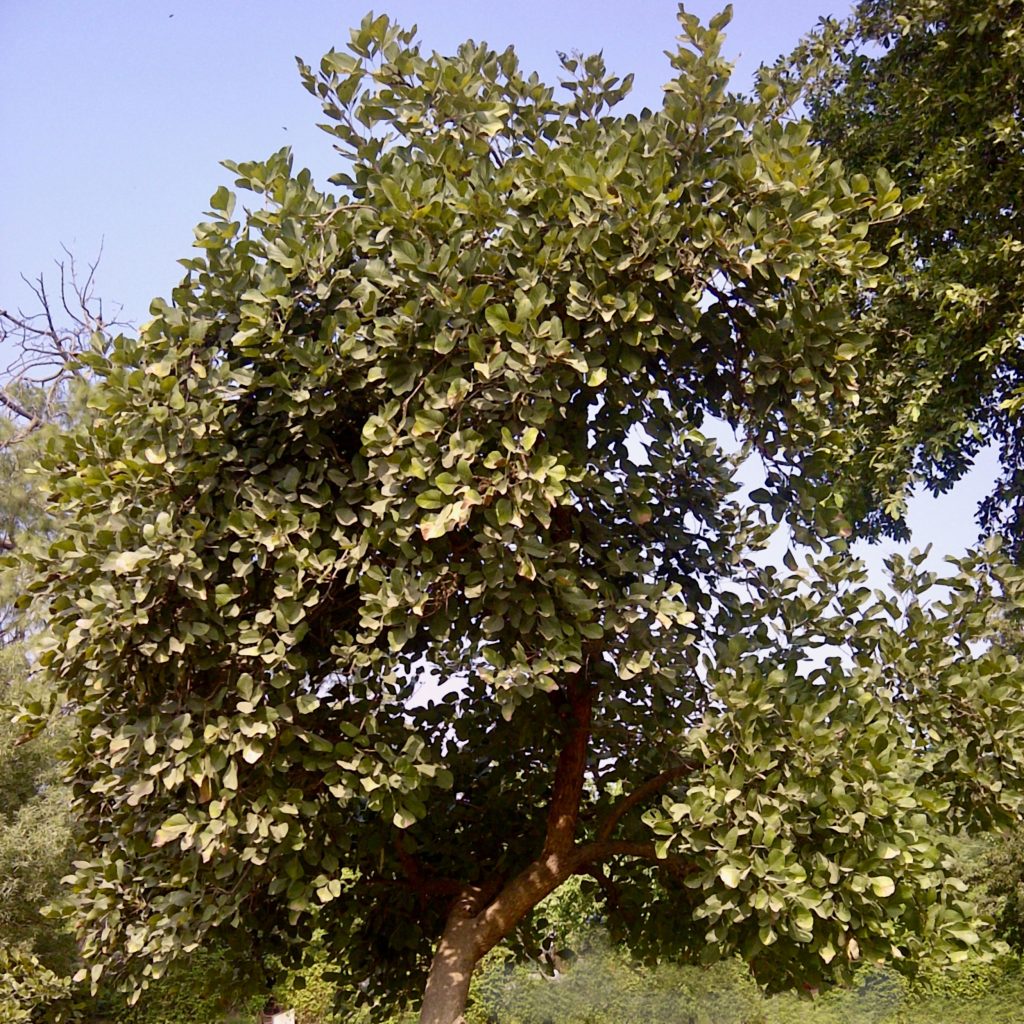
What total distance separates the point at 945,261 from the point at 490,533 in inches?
269

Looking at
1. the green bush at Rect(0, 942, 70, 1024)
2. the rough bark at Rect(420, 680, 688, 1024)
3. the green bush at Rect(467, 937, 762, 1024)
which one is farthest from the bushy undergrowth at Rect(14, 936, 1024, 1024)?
the rough bark at Rect(420, 680, 688, 1024)

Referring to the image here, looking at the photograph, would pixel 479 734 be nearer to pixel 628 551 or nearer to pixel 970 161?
pixel 628 551

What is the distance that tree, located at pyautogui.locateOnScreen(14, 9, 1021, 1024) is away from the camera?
10.1ft

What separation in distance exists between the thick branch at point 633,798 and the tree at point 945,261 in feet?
15.5

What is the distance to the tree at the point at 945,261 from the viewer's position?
8.02 meters

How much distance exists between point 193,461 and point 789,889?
2.14 meters

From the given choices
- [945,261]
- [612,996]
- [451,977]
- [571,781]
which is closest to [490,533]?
[571,781]

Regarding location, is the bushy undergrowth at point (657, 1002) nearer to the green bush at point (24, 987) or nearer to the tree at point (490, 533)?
the green bush at point (24, 987)

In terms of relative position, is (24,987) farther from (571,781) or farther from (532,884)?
(571,781)

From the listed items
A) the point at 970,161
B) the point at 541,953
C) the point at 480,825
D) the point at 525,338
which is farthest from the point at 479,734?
the point at 970,161

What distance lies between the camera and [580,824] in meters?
4.46

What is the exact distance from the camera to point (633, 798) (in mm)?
Result: 3859

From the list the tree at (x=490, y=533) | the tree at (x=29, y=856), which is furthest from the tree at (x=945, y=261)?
the tree at (x=29, y=856)

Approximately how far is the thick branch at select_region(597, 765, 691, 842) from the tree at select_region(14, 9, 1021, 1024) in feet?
0.40
